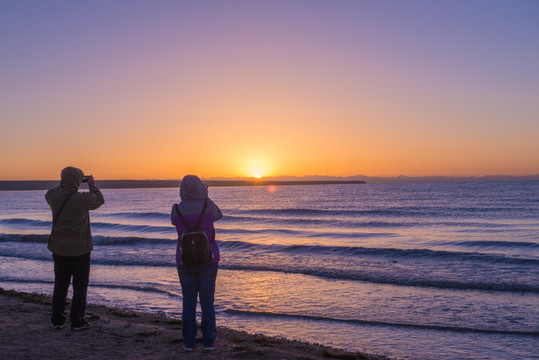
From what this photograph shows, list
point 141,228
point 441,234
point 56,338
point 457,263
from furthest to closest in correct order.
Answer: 1. point 141,228
2. point 441,234
3. point 457,263
4. point 56,338

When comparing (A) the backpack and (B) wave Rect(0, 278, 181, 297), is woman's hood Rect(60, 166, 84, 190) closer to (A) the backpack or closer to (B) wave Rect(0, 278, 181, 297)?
(A) the backpack

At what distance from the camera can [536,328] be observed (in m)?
7.11

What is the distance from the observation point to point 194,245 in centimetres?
475

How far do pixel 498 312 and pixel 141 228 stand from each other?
76.9 ft

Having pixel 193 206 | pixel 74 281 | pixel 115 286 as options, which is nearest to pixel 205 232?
pixel 193 206

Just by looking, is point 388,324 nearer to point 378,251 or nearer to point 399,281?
point 399,281

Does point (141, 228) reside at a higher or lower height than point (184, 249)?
lower

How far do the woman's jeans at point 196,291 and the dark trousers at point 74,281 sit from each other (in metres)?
1.49

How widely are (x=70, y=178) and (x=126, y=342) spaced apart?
208cm

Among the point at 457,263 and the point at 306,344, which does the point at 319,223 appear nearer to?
the point at 457,263

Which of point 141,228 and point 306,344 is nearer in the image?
point 306,344

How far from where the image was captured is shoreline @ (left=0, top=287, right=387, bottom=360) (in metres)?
5.09

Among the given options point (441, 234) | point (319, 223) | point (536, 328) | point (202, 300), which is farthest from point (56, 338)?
point (319, 223)

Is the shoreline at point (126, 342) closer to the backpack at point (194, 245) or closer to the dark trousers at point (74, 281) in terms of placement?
the dark trousers at point (74, 281)
